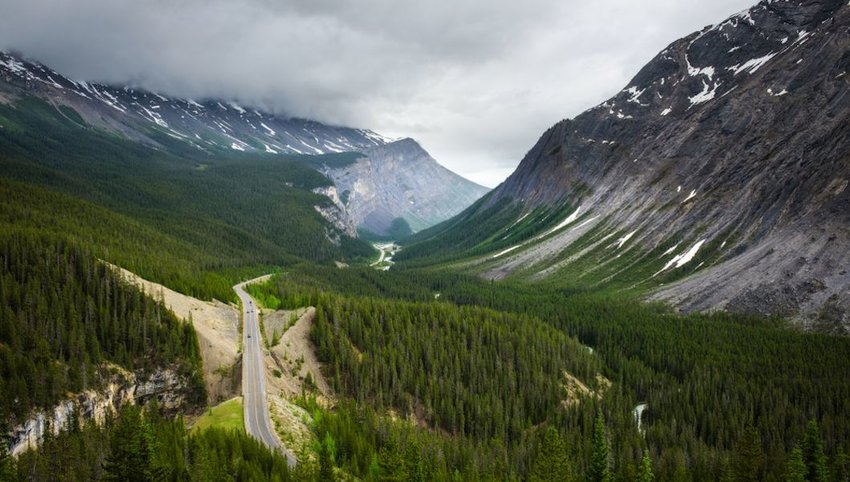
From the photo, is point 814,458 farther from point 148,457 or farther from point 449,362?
point 148,457

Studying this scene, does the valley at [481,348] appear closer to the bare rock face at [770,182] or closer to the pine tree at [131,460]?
the pine tree at [131,460]

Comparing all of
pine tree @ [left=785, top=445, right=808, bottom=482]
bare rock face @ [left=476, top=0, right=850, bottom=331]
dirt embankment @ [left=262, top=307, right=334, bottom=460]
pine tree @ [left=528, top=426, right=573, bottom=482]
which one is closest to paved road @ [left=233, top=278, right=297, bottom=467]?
dirt embankment @ [left=262, top=307, right=334, bottom=460]

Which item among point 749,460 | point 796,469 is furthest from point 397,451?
point 796,469

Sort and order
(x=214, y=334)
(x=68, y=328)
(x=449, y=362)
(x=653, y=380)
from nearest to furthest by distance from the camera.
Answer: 1. (x=68, y=328)
2. (x=214, y=334)
3. (x=449, y=362)
4. (x=653, y=380)

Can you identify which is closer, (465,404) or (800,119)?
(465,404)

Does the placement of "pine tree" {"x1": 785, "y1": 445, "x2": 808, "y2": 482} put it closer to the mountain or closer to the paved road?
the paved road

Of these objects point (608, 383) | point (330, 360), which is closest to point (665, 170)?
point (608, 383)

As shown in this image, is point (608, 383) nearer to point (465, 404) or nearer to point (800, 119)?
point (465, 404)

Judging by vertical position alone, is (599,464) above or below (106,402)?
below
